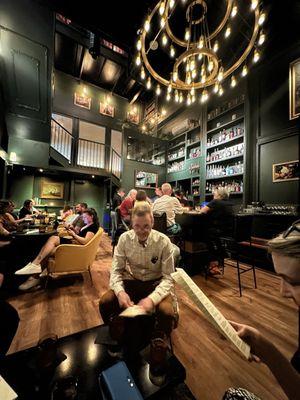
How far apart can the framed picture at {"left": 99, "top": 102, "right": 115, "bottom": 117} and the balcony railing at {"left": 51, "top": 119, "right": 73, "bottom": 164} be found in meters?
2.48

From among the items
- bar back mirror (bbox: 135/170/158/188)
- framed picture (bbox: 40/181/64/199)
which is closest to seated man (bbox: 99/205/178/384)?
bar back mirror (bbox: 135/170/158/188)

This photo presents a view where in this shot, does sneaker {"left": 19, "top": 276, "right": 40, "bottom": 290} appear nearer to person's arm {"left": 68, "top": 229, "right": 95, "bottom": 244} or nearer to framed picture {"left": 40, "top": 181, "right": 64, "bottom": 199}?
person's arm {"left": 68, "top": 229, "right": 95, "bottom": 244}

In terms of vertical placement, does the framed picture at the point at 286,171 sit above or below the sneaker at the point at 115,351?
above

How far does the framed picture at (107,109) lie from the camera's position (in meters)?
9.62

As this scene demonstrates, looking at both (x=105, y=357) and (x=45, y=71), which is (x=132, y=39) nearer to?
(x=45, y=71)

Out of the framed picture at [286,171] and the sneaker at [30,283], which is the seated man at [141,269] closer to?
the sneaker at [30,283]

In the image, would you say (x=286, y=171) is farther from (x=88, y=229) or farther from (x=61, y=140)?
(x=61, y=140)

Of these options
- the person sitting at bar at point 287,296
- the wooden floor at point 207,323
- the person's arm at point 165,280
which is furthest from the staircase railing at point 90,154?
the person sitting at bar at point 287,296

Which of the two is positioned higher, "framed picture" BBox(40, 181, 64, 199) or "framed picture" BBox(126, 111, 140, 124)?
"framed picture" BBox(126, 111, 140, 124)

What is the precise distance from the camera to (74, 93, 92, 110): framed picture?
29.3ft

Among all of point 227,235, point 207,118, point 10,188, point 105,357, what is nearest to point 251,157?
point 207,118

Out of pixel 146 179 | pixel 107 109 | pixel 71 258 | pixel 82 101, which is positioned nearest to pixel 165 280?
pixel 71 258

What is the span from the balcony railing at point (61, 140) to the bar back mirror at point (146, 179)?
3.23 meters

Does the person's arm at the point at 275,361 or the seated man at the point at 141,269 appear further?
the seated man at the point at 141,269
